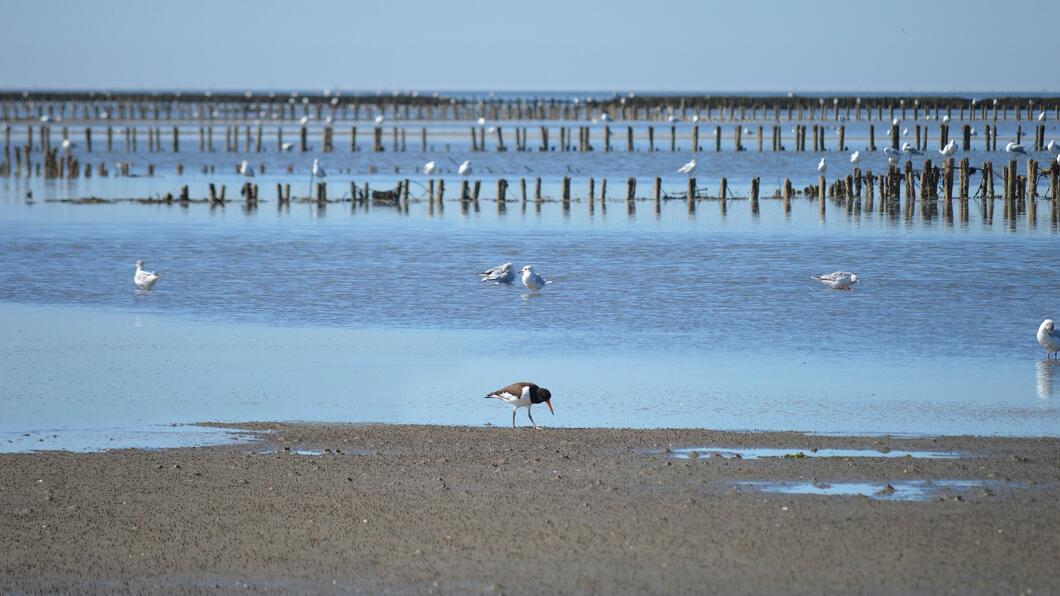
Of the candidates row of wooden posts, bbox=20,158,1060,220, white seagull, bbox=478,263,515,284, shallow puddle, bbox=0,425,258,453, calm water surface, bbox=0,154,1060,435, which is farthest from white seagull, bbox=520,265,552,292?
row of wooden posts, bbox=20,158,1060,220

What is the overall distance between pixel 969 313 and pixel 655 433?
9.22 metres

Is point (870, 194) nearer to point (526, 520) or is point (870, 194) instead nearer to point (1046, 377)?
point (1046, 377)

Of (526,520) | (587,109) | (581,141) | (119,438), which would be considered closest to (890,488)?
(526,520)

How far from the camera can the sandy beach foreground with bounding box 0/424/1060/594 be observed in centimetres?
753

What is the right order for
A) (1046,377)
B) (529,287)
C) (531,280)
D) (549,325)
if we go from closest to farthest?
(1046,377), (549,325), (531,280), (529,287)

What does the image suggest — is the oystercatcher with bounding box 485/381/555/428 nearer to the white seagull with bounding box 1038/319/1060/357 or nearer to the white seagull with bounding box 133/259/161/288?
the white seagull with bounding box 1038/319/1060/357

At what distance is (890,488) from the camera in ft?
29.5

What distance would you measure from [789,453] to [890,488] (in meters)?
1.29

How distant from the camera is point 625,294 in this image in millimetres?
21328

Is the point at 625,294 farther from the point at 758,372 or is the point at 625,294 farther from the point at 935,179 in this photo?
the point at 935,179

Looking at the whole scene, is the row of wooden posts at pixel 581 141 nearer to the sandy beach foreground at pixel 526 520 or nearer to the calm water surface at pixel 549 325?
the calm water surface at pixel 549 325

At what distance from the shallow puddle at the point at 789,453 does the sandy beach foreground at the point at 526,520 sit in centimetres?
13

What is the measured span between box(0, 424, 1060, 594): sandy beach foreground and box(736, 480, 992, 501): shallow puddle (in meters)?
0.07

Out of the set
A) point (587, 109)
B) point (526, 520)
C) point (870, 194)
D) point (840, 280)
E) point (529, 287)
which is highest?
point (587, 109)
